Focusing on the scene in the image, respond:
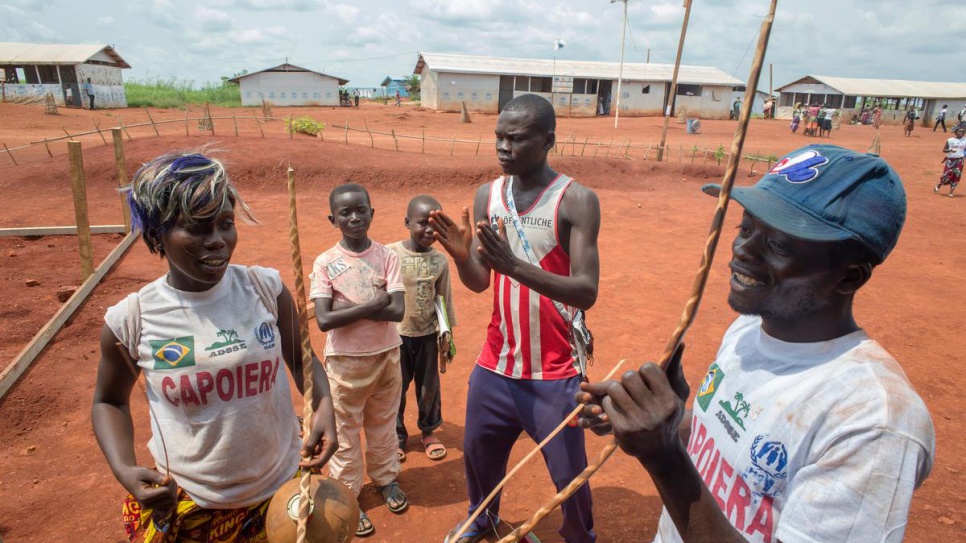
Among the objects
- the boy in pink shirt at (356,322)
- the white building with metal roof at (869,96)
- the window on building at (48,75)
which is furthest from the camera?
the white building with metal roof at (869,96)

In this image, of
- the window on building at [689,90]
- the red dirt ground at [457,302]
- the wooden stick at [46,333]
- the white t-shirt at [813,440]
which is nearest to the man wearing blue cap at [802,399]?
the white t-shirt at [813,440]

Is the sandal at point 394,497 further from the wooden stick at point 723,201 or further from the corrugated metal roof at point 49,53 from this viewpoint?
the corrugated metal roof at point 49,53

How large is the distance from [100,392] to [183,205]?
793 mm

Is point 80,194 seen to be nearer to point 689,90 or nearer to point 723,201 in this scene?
point 723,201

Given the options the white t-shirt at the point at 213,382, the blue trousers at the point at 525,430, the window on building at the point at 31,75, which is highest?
the window on building at the point at 31,75

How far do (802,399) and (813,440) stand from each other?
92mm

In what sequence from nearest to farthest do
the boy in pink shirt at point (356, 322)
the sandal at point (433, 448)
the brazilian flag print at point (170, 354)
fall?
the brazilian flag print at point (170, 354) → the boy in pink shirt at point (356, 322) → the sandal at point (433, 448)

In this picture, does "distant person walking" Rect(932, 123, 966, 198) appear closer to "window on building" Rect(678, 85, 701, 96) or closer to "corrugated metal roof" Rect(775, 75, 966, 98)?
"window on building" Rect(678, 85, 701, 96)

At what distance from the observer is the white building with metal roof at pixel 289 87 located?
3916cm

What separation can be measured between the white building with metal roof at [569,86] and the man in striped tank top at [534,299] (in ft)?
118

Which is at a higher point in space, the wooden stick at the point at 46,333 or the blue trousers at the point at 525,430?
the blue trousers at the point at 525,430

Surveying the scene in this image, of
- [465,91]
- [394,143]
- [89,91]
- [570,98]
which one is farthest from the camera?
[570,98]

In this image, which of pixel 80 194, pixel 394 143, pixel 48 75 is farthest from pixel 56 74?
pixel 80 194

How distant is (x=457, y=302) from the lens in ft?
23.9
